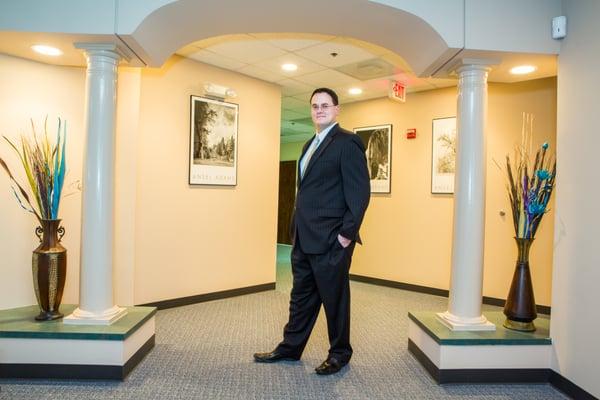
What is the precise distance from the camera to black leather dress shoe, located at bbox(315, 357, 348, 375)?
99.7 inches

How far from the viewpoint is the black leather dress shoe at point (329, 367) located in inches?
99.7

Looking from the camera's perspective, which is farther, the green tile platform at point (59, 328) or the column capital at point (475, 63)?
the column capital at point (475, 63)

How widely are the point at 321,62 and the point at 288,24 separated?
149cm

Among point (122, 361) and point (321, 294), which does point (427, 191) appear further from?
point (122, 361)

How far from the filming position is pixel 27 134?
10.1 ft

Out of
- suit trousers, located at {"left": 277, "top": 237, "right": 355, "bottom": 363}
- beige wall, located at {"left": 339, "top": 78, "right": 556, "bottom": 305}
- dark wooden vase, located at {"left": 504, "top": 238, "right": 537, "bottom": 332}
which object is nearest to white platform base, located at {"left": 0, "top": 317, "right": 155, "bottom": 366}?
suit trousers, located at {"left": 277, "top": 237, "right": 355, "bottom": 363}

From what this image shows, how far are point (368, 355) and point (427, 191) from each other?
2.78 meters

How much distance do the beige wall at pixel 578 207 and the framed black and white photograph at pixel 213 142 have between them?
315 centimetres

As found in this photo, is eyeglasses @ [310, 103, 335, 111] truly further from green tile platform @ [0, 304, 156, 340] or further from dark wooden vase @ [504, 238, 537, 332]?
green tile platform @ [0, 304, 156, 340]

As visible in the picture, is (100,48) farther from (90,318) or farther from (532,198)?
(532,198)

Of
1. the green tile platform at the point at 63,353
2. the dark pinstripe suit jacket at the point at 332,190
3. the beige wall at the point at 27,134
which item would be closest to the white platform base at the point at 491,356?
the dark pinstripe suit jacket at the point at 332,190

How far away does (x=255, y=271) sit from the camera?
4922 millimetres

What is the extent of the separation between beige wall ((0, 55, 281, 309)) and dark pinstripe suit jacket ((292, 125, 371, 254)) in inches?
71.1

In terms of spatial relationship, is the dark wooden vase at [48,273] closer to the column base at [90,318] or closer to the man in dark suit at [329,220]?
the column base at [90,318]
